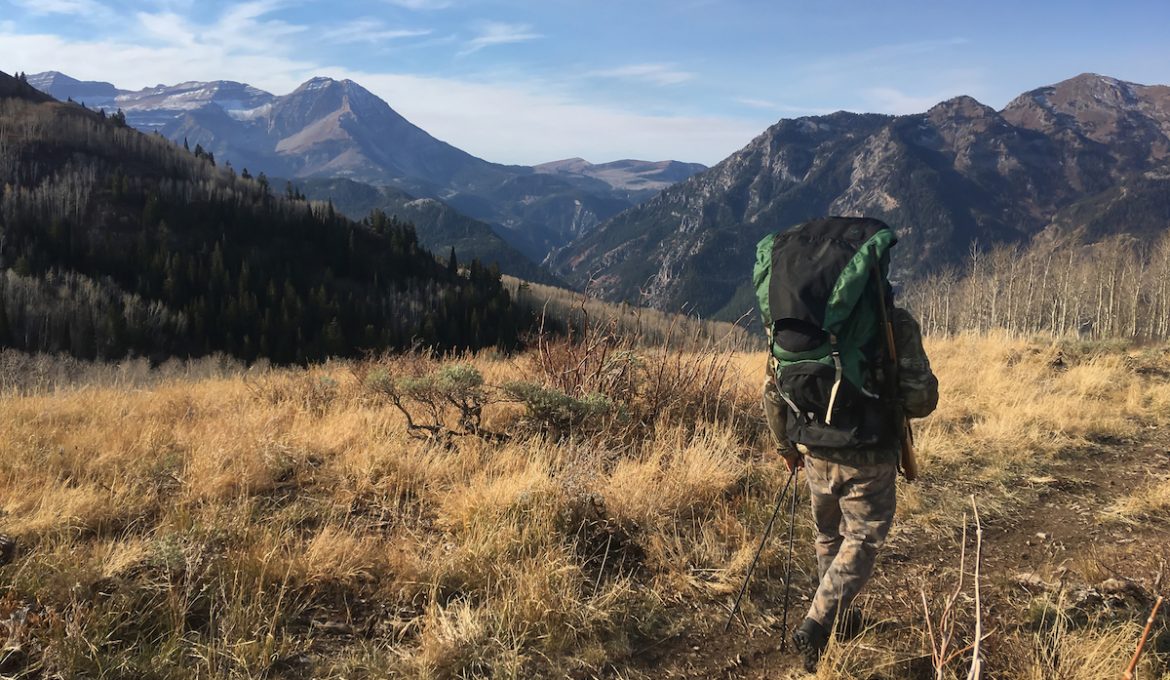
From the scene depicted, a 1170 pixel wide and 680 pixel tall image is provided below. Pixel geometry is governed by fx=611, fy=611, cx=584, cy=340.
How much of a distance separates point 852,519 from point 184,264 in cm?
Answer: 7625

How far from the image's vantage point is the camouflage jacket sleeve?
2.81m

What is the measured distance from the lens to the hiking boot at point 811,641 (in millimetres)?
2994

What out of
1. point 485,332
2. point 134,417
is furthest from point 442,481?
point 485,332

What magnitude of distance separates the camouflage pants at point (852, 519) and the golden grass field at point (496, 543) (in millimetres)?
235

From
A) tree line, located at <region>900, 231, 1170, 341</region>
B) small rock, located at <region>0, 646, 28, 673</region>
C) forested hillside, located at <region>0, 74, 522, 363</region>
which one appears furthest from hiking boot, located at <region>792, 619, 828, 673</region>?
tree line, located at <region>900, 231, 1170, 341</region>

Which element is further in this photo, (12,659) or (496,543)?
(496,543)

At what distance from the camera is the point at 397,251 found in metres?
84.6

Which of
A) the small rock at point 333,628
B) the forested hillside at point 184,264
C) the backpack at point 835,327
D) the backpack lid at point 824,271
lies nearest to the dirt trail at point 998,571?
the backpack at point 835,327

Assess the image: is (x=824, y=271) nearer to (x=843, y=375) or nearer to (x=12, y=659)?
(x=843, y=375)

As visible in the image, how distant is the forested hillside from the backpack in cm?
4710

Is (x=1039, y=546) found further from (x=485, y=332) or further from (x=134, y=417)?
(x=485, y=332)

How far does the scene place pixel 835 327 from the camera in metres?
2.74

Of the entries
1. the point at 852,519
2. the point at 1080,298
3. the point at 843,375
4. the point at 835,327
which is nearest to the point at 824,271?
the point at 835,327

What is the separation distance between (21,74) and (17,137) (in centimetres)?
2611
